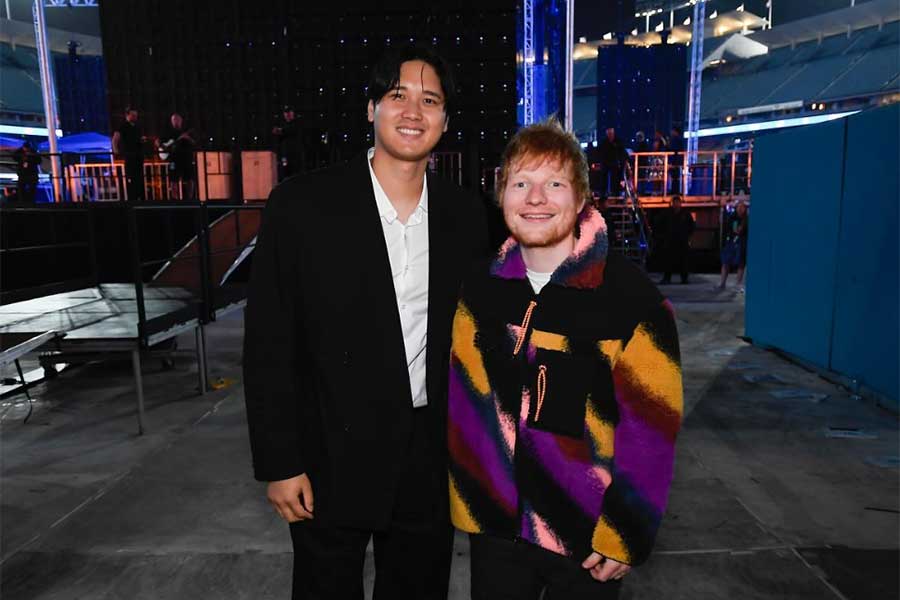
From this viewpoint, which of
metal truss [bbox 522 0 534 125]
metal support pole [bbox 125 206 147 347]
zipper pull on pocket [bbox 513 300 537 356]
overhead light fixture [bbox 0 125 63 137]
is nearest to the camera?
zipper pull on pocket [bbox 513 300 537 356]

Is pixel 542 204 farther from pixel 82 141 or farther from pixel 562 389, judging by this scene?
pixel 82 141

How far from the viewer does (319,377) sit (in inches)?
67.4

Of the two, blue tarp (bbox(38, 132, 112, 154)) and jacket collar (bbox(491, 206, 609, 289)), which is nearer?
jacket collar (bbox(491, 206, 609, 289))

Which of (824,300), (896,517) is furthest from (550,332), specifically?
(824,300)

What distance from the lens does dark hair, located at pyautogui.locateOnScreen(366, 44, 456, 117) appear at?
1718 millimetres

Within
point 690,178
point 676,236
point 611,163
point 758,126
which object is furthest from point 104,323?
point 758,126

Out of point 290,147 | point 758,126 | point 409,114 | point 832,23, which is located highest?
point 832,23

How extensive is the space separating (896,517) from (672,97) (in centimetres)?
2696

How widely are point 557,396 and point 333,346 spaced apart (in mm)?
642

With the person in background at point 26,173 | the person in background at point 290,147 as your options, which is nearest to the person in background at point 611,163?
the person in background at point 290,147

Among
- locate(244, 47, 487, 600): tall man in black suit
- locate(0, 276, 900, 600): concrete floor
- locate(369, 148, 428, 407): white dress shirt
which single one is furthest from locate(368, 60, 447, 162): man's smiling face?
locate(0, 276, 900, 600): concrete floor

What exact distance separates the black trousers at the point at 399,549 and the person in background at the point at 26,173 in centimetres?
1330

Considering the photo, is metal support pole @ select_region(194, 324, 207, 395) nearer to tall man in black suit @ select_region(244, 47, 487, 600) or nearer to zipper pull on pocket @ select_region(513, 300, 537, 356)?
tall man in black suit @ select_region(244, 47, 487, 600)

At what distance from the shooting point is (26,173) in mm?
12891
